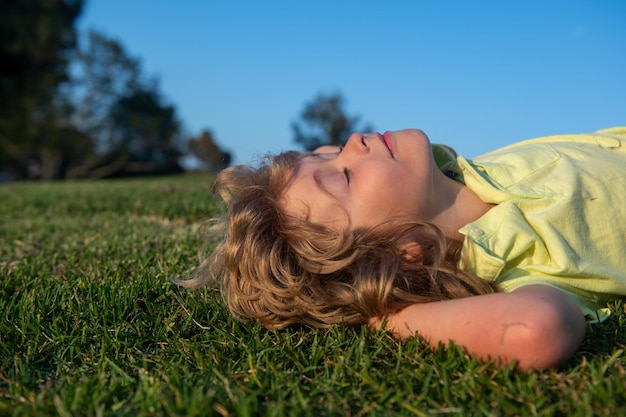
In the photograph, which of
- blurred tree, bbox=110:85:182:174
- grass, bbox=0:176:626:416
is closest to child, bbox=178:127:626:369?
grass, bbox=0:176:626:416

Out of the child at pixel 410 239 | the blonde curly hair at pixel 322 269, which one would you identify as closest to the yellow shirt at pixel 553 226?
the child at pixel 410 239

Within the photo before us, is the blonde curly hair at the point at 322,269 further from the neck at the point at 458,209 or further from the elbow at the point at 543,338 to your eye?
the elbow at the point at 543,338

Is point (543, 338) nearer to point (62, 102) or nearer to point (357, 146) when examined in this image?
point (357, 146)

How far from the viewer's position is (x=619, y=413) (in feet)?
4.06

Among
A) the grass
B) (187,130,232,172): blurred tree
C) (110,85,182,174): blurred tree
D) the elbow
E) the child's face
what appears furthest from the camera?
(187,130,232,172): blurred tree

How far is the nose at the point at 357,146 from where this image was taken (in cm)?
231

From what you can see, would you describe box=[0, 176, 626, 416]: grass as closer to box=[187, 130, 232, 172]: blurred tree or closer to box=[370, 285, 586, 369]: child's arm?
box=[370, 285, 586, 369]: child's arm

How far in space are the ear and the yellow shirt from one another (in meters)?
0.18

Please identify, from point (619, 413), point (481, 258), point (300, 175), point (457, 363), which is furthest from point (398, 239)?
point (619, 413)

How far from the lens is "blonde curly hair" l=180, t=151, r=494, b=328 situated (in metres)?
2.05

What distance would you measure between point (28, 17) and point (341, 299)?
3061cm

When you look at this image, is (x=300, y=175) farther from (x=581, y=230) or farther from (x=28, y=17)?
(x=28, y=17)

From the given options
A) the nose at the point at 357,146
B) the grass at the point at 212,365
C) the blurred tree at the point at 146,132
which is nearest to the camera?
the grass at the point at 212,365

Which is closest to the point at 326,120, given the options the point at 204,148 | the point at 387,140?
the point at 204,148
